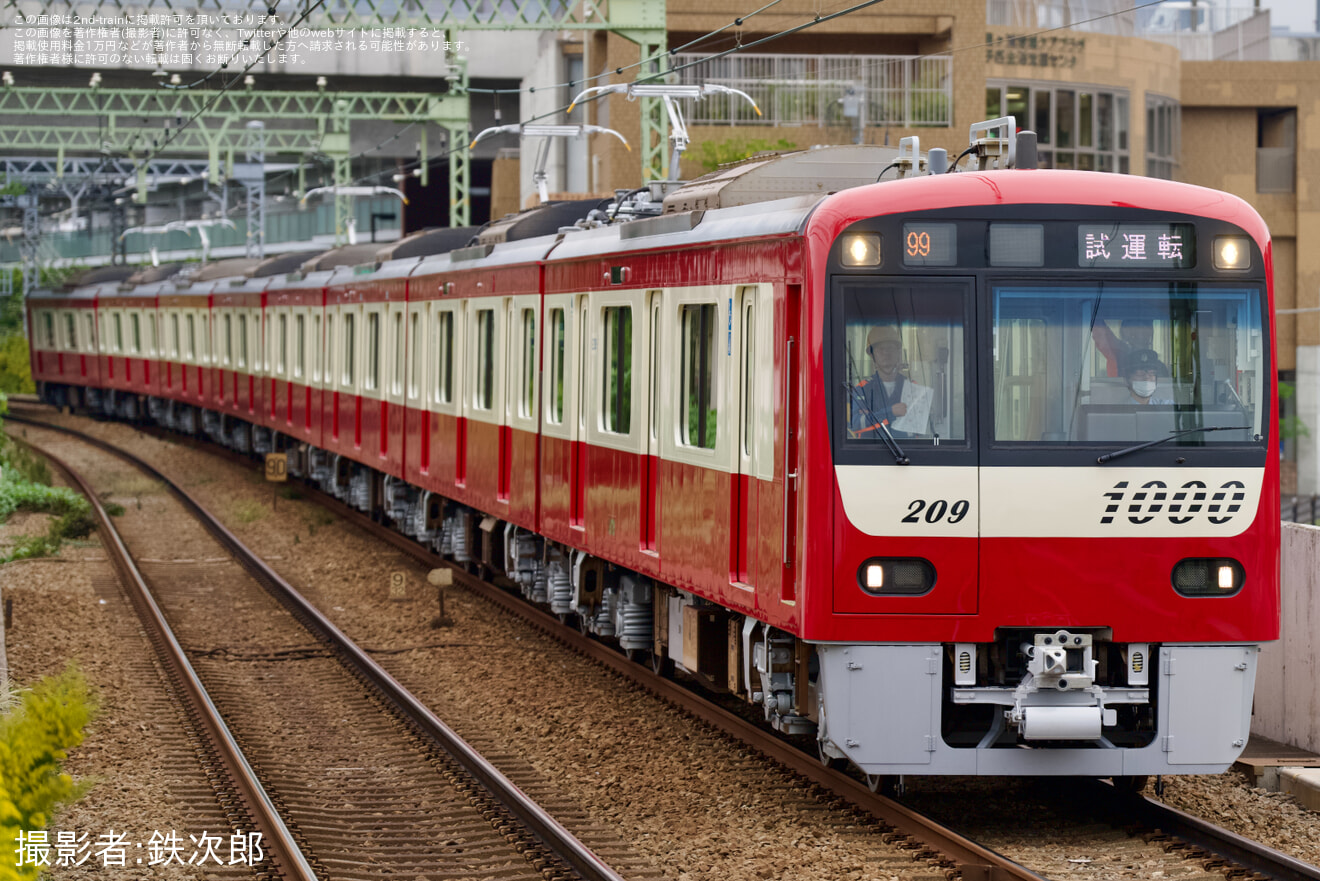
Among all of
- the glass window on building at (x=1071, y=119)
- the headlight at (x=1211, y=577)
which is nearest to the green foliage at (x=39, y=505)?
the headlight at (x=1211, y=577)

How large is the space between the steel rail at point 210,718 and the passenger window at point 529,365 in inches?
114

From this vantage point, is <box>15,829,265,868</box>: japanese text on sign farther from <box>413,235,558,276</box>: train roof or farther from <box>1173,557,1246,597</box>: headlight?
<box>413,235,558,276</box>: train roof

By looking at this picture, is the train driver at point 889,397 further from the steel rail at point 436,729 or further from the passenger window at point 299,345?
the passenger window at point 299,345

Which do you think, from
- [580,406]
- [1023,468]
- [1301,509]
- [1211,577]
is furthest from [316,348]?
[1301,509]

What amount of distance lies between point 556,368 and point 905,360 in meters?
5.02

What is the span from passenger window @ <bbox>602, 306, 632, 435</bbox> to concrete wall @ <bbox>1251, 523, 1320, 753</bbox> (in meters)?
3.66

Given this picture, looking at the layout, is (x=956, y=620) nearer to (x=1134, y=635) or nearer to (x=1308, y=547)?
(x=1134, y=635)

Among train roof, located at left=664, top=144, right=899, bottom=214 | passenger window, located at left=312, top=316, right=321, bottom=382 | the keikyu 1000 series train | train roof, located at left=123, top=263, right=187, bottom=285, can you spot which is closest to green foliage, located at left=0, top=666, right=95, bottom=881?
the keikyu 1000 series train

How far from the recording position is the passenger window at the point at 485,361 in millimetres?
14297

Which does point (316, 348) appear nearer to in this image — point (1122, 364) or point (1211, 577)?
point (1122, 364)

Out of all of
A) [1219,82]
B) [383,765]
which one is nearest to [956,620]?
[383,765]

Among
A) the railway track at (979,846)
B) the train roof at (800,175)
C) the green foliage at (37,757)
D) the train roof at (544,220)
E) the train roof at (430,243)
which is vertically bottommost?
the railway track at (979,846)

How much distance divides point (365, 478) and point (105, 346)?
64.0ft

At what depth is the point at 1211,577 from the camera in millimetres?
7672
